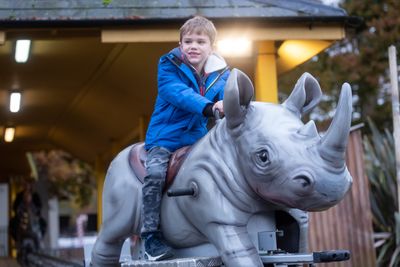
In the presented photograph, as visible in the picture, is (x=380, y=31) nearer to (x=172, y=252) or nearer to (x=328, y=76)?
(x=328, y=76)

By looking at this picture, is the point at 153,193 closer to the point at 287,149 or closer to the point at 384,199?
the point at 287,149

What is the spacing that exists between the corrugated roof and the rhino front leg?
15.7 ft

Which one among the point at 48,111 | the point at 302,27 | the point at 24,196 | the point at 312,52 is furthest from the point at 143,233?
the point at 24,196

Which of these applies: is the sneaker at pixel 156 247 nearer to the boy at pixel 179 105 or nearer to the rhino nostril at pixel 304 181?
the boy at pixel 179 105

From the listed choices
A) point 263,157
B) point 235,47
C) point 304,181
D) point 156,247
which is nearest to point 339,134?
point 304,181

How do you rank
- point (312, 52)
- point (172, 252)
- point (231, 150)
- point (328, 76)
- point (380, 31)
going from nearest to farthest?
1. point (231, 150)
2. point (172, 252)
3. point (312, 52)
4. point (380, 31)
5. point (328, 76)

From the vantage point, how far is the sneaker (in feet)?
13.9

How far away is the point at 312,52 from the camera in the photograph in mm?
9406

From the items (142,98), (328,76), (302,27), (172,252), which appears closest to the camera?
(172,252)

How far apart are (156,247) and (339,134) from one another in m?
1.25

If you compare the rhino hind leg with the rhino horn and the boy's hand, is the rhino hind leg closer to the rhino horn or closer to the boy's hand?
the boy's hand

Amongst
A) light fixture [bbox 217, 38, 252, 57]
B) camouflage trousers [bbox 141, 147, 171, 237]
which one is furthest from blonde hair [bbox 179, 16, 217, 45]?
light fixture [bbox 217, 38, 252, 57]

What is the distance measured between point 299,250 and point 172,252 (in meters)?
0.66

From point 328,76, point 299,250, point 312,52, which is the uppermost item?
point 328,76
